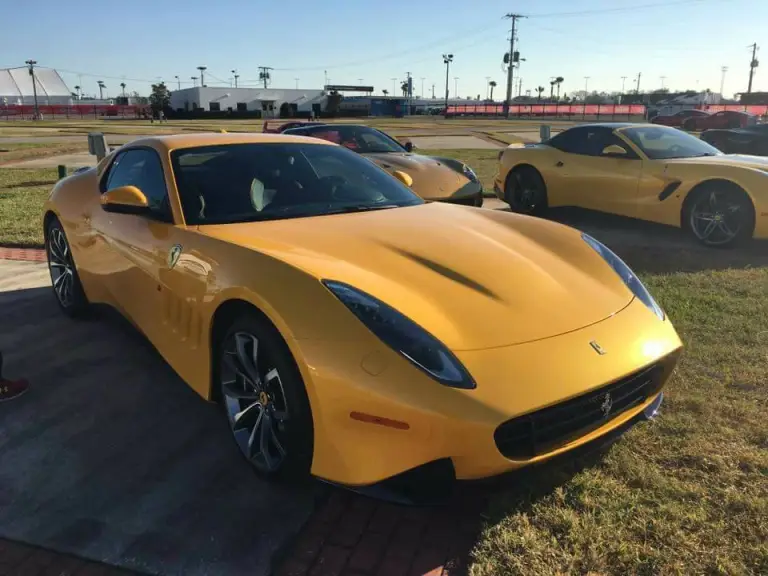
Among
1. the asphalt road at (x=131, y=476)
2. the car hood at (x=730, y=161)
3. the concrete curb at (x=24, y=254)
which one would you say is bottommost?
the asphalt road at (x=131, y=476)

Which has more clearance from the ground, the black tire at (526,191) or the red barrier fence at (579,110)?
the red barrier fence at (579,110)

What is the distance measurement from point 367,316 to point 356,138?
7607 millimetres

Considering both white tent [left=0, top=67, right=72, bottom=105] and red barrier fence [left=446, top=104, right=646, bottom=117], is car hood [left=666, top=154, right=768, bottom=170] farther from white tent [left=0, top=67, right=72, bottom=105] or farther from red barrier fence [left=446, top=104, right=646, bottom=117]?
white tent [left=0, top=67, right=72, bottom=105]

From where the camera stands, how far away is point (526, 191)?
29.0 ft

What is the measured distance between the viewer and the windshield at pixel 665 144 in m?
Result: 7.41

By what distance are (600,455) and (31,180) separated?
1251 cm

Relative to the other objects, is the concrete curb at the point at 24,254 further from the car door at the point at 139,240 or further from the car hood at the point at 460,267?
the car hood at the point at 460,267

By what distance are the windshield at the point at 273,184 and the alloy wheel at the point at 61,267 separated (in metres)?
1.76

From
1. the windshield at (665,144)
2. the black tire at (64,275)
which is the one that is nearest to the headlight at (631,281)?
the black tire at (64,275)

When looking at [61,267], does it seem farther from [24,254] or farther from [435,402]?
[435,402]

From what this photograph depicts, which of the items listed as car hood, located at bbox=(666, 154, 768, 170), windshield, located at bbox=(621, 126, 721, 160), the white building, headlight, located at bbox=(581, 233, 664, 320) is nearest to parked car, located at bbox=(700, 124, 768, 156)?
windshield, located at bbox=(621, 126, 721, 160)

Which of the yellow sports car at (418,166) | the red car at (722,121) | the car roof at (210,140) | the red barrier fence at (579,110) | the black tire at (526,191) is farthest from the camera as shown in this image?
the red barrier fence at (579,110)

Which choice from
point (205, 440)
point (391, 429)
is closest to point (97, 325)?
point (205, 440)

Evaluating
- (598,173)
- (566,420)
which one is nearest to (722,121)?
(598,173)
